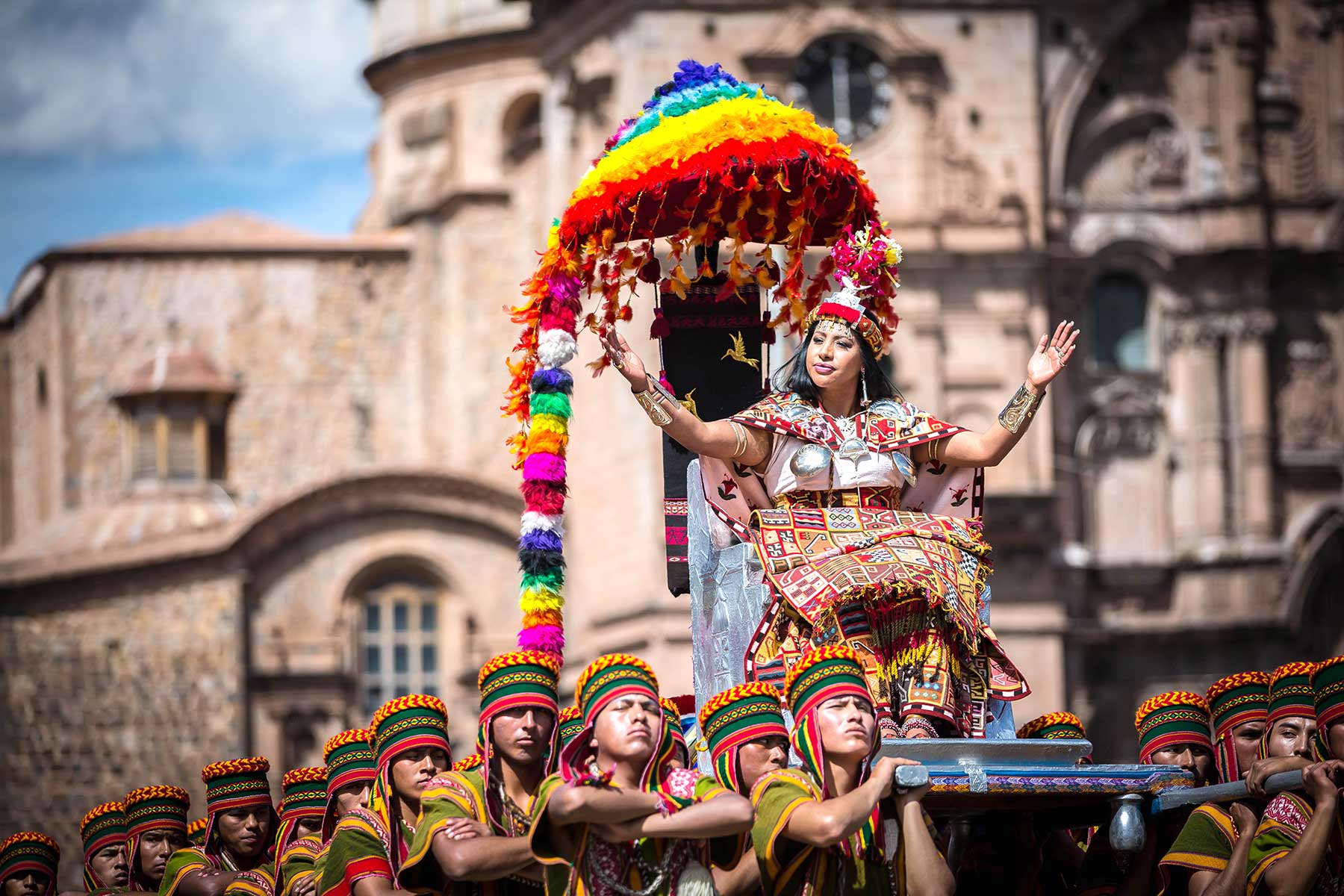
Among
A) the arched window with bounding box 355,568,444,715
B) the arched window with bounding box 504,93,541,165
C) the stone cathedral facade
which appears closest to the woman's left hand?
the stone cathedral facade

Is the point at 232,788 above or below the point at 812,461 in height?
below

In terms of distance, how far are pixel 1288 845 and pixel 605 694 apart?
2.99 metres

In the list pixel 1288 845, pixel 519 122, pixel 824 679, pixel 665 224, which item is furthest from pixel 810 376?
pixel 519 122

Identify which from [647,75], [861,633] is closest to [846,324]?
[861,633]

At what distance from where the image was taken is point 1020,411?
45.8ft

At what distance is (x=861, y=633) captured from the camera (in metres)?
13.1

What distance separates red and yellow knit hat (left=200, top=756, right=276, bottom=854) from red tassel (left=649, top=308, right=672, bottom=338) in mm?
3112

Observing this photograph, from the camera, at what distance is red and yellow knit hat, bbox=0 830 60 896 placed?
1490 cm

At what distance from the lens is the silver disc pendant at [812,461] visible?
45.9 ft

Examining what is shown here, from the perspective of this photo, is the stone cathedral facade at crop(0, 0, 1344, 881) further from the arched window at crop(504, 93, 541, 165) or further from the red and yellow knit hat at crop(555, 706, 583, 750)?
the red and yellow knit hat at crop(555, 706, 583, 750)

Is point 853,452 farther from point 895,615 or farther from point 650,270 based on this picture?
point 650,270

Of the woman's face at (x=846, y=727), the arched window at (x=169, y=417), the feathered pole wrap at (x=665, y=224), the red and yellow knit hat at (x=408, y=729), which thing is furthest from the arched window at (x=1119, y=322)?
the woman's face at (x=846, y=727)

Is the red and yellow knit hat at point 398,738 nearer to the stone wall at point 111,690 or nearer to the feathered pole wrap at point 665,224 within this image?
the feathered pole wrap at point 665,224

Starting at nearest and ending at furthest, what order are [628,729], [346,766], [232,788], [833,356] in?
[628,729]
[346,766]
[833,356]
[232,788]
